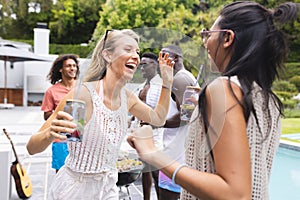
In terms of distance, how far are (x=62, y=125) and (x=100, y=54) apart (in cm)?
34

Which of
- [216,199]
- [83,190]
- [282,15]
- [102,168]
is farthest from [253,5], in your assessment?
[83,190]

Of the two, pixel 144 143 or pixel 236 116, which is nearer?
pixel 236 116

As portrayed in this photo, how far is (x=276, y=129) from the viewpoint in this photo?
1.03 meters

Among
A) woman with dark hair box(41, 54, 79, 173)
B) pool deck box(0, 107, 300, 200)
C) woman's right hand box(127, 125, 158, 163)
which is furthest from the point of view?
pool deck box(0, 107, 300, 200)

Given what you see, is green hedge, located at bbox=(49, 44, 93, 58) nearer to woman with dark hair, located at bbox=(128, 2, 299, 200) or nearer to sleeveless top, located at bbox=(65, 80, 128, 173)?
sleeveless top, located at bbox=(65, 80, 128, 173)

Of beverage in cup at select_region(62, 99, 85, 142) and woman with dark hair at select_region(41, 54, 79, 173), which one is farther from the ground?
beverage in cup at select_region(62, 99, 85, 142)

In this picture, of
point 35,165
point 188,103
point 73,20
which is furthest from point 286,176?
point 73,20

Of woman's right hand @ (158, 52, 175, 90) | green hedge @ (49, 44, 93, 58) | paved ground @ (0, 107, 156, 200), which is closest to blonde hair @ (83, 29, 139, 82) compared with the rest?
woman's right hand @ (158, 52, 175, 90)

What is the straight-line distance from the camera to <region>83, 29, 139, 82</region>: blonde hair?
1.26 meters

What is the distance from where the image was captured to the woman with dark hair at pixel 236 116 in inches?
34.2

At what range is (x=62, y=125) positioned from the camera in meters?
1.12

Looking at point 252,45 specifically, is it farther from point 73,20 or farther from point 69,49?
point 73,20

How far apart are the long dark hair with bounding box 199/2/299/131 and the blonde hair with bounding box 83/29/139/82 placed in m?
0.38

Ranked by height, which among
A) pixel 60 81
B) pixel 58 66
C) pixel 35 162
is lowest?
pixel 35 162
